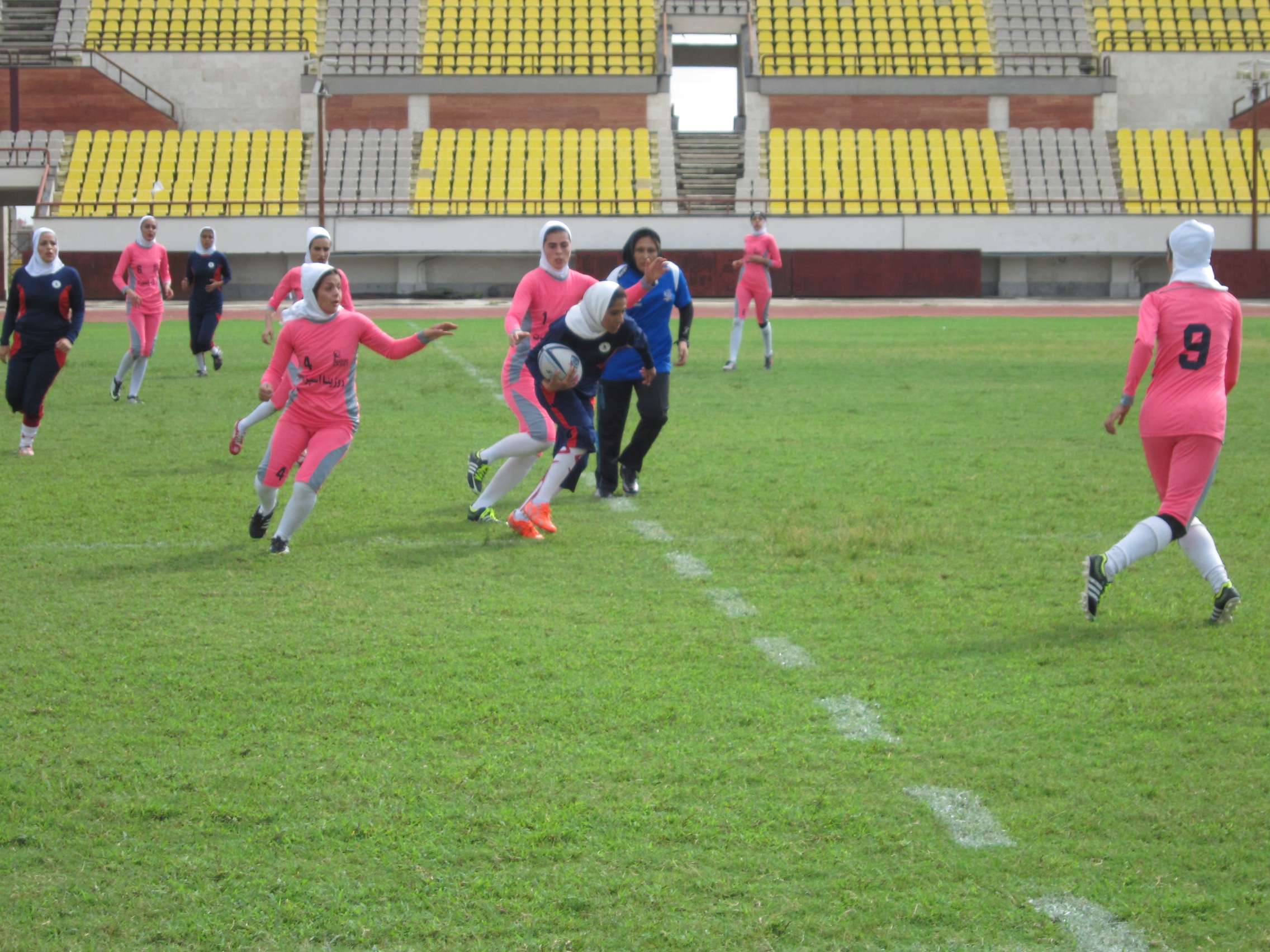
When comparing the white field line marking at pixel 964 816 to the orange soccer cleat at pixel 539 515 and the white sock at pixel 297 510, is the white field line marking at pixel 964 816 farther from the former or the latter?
the white sock at pixel 297 510

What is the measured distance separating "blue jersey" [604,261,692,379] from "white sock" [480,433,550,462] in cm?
101

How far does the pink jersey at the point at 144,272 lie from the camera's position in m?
15.7

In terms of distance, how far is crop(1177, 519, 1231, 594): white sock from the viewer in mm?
6238

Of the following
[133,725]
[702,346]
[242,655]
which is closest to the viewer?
[133,725]

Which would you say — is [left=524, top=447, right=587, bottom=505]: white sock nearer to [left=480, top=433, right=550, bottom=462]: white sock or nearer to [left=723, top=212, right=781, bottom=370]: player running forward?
[left=480, top=433, right=550, bottom=462]: white sock

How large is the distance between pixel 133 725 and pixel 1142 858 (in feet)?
11.4

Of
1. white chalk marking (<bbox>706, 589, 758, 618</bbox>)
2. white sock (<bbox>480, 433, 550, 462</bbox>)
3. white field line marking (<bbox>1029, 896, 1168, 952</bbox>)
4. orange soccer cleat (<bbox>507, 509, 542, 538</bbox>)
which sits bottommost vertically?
white field line marking (<bbox>1029, 896, 1168, 952</bbox>)

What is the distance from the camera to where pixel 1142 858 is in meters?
3.83

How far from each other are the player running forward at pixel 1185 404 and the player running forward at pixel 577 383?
3.07 meters

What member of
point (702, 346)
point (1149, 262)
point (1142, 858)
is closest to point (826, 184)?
point (1149, 262)

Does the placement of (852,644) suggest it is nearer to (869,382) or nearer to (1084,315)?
(869,382)

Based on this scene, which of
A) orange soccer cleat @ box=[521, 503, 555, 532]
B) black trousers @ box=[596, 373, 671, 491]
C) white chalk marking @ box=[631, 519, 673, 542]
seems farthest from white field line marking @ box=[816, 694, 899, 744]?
black trousers @ box=[596, 373, 671, 491]

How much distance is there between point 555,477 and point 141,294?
9.39m

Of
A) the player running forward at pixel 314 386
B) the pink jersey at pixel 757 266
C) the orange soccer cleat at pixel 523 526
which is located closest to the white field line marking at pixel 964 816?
the orange soccer cleat at pixel 523 526
